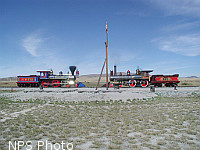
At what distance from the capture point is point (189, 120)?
6738 millimetres

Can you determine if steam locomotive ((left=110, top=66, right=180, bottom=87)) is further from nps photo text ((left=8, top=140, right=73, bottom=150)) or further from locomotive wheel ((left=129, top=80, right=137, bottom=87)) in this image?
nps photo text ((left=8, top=140, right=73, bottom=150))

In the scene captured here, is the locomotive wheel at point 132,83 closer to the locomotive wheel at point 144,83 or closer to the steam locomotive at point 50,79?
the locomotive wheel at point 144,83

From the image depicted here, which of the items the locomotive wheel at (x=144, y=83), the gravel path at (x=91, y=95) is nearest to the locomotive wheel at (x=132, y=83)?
the locomotive wheel at (x=144, y=83)

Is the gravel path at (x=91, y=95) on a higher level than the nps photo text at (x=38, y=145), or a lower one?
higher

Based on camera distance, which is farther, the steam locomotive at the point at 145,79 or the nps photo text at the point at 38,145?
the steam locomotive at the point at 145,79

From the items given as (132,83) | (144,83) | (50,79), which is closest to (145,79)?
(144,83)

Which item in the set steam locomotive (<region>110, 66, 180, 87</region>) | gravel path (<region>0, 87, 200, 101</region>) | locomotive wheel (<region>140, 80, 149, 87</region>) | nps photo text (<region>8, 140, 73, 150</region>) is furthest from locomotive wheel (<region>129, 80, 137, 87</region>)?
nps photo text (<region>8, 140, 73, 150</region>)

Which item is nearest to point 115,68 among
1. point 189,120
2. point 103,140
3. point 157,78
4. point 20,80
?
point 157,78

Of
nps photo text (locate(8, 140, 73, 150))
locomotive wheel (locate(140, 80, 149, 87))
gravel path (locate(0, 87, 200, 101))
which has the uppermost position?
locomotive wheel (locate(140, 80, 149, 87))

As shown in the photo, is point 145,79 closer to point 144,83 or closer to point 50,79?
point 144,83

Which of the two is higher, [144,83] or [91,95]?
[144,83]

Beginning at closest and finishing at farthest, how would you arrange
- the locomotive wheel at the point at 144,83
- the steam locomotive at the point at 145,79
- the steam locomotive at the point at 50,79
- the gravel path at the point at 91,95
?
the gravel path at the point at 91,95
the steam locomotive at the point at 145,79
the locomotive wheel at the point at 144,83
the steam locomotive at the point at 50,79

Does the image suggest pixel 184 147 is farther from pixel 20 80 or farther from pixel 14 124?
pixel 20 80

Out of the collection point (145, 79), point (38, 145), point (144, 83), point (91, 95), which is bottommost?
point (38, 145)
